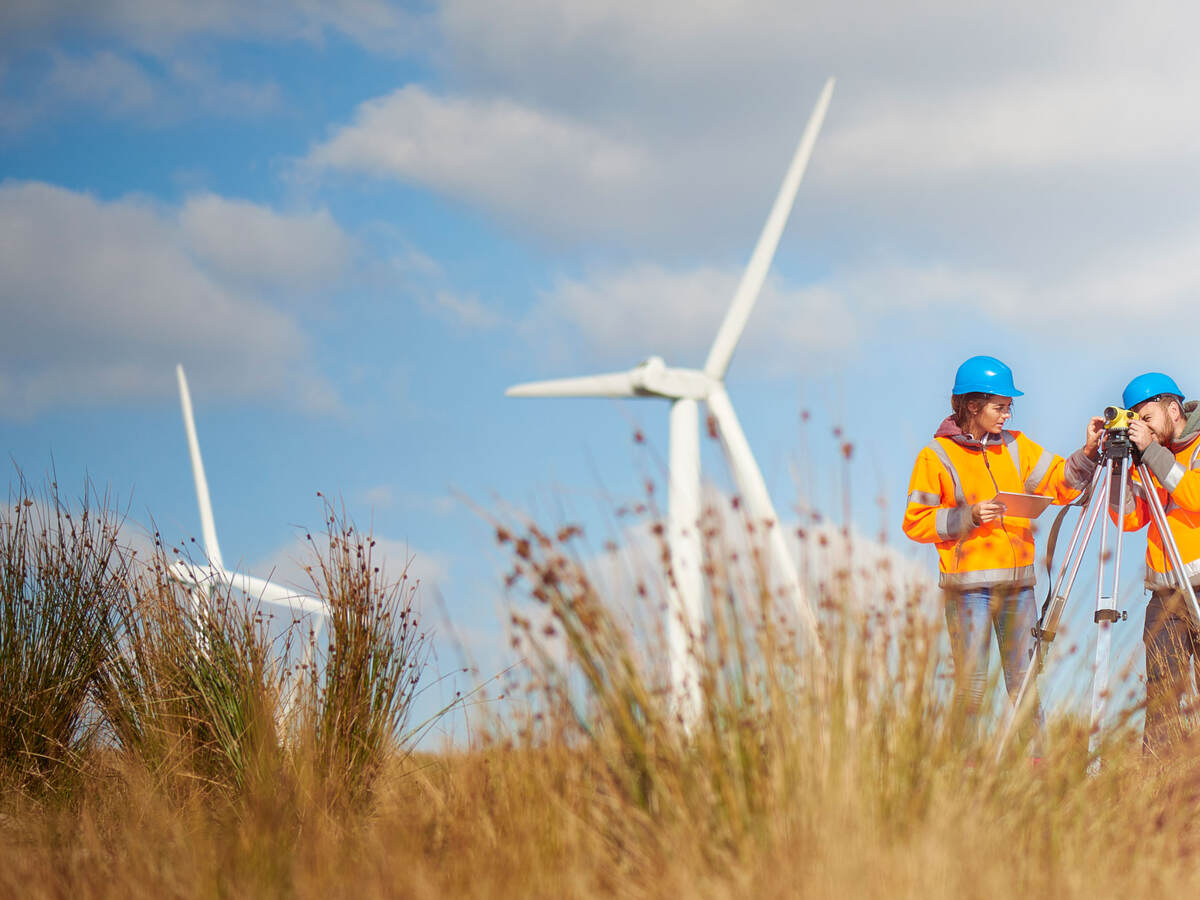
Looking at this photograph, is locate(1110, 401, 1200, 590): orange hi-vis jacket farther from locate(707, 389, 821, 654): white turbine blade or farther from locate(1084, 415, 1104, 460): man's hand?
locate(707, 389, 821, 654): white turbine blade

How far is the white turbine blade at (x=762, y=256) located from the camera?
7566mm

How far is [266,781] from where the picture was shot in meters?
7.04

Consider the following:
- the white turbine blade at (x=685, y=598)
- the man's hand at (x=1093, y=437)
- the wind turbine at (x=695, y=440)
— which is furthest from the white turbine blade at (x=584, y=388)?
the man's hand at (x=1093, y=437)

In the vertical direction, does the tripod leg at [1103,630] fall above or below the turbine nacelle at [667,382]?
below

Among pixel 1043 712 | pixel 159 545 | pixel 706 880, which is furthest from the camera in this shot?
pixel 159 545

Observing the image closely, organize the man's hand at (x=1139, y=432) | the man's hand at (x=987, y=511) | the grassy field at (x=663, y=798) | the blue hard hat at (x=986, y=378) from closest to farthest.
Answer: the grassy field at (x=663, y=798) → the man's hand at (x=987, y=511) → the man's hand at (x=1139, y=432) → the blue hard hat at (x=986, y=378)

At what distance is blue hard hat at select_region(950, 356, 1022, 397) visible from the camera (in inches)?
275

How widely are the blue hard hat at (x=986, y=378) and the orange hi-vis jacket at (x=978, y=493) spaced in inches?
12.4

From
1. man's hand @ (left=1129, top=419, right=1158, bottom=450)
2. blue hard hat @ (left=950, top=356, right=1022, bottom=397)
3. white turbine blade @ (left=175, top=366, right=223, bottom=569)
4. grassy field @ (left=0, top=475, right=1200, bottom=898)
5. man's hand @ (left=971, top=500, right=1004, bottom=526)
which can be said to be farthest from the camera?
white turbine blade @ (left=175, top=366, right=223, bottom=569)

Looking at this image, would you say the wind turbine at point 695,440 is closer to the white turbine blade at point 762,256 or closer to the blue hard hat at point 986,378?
the white turbine blade at point 762,256

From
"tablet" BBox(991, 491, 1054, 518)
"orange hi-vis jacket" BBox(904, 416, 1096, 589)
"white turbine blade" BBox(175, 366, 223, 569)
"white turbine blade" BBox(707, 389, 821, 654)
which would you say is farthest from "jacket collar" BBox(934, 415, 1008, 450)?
"white turbine blade" BBox(175, 366, 223, 569)

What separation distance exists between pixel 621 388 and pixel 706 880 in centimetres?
381

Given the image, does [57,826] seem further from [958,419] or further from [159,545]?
[958,419]

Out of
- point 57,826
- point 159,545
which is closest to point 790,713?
point 57,826
